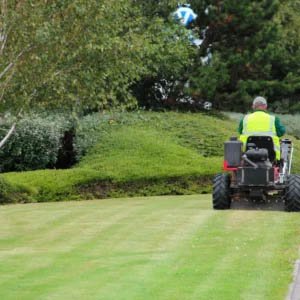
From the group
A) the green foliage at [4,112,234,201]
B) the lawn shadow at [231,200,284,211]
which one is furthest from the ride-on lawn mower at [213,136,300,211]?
the green foliage at [4,112,234,201]

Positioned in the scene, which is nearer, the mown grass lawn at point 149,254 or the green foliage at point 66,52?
the mown grass lawn at point 149,254

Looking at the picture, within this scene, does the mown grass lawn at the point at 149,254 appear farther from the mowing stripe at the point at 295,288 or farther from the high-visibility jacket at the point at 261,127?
the high-visibility jacket at the point at 261,127

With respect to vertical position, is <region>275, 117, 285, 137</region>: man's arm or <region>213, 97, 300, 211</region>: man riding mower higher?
<region>275, 117, 285, 137</region>: man's arm

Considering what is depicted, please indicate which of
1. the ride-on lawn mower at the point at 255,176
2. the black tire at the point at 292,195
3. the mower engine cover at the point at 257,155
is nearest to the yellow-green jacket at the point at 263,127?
the ride-on lawn mower at the point at 255,176

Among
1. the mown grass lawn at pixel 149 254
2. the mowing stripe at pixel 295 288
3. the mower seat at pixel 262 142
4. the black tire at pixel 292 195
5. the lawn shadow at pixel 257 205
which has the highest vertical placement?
the mower seat at pixel 262 142

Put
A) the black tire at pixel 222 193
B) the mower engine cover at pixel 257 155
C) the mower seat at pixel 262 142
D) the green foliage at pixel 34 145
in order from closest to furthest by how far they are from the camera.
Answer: the mower engine cover at pixel 257 155, the mower seat at pixel 262 142, the black tire at pixel 222 193, the green foliage at pixel 34 145

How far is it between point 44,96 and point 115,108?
2846mm

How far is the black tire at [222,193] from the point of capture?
1645 centimetres

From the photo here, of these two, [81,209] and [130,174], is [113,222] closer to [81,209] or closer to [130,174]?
[81,209]

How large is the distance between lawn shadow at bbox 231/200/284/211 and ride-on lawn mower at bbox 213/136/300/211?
0.81ft

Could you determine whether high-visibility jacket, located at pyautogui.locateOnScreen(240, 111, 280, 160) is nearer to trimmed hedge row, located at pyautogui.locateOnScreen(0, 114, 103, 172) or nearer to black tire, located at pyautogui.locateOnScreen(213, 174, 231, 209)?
black tire, located at pyautogui.locateOnScreen(213, 174, 231, 209)

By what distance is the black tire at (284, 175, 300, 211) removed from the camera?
15.9 metres

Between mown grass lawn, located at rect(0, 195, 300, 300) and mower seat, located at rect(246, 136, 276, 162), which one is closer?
mown grass lawn, located at rect(0, 195, 300, 300)

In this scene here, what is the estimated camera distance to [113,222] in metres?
14.9
